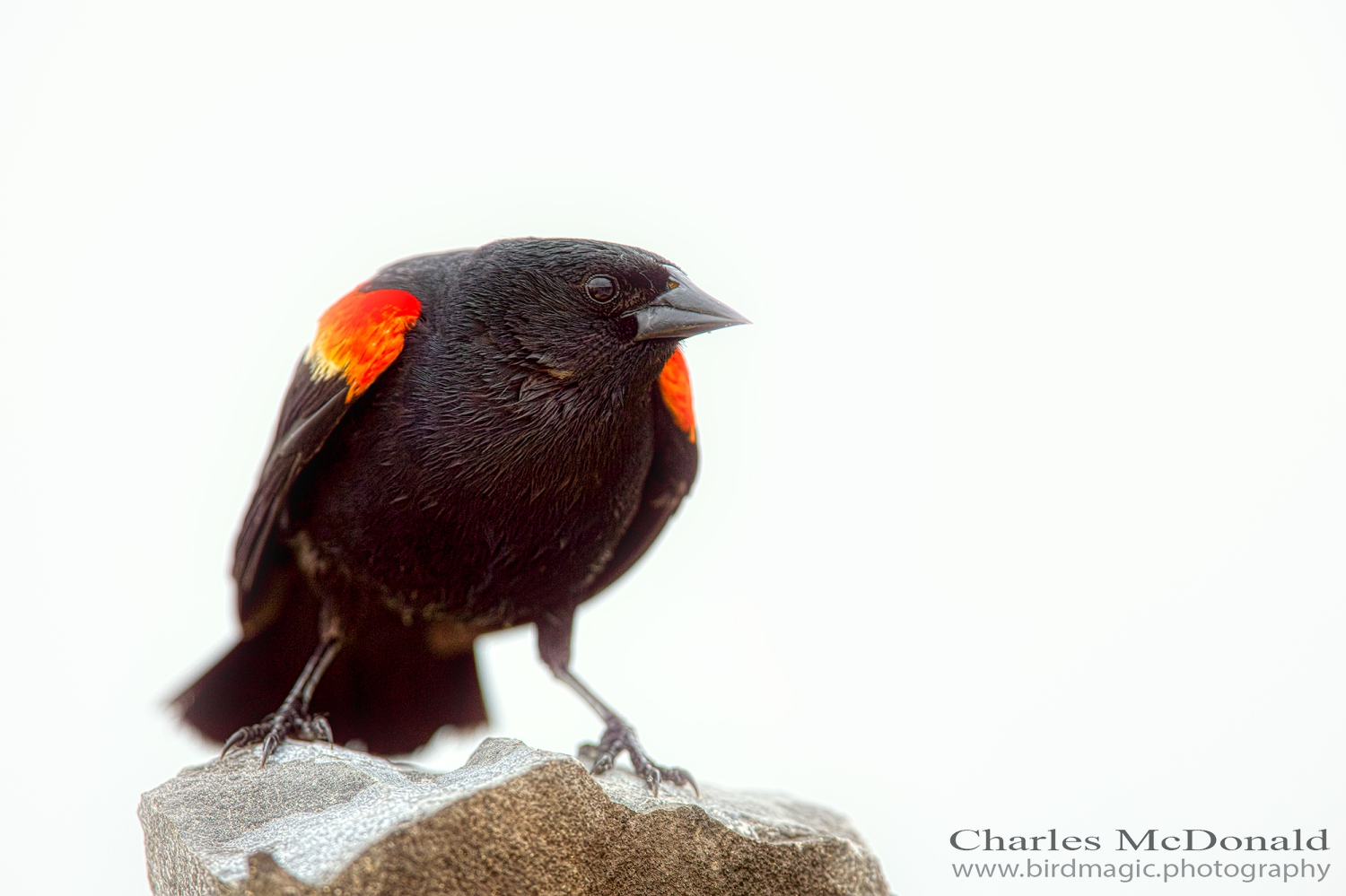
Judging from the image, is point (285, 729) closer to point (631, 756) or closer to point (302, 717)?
point (302, 717)

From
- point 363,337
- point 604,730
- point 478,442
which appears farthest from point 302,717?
point 363,337

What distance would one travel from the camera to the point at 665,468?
4.04 m

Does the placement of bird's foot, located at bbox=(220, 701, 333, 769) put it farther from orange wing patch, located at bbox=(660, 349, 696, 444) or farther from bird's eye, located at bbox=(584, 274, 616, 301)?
bird's eye, located at bbox=(584, 274, 616, 301)

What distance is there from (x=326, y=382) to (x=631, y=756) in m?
1.54

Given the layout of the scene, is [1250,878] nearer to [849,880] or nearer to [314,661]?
[849,880]

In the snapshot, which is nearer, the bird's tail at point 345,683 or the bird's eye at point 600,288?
the bird's eye at point 600,288

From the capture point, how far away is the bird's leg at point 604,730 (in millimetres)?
3641

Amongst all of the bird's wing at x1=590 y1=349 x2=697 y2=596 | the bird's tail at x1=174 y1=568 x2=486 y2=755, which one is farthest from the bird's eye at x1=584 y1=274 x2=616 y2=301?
the bird's tail at x1=174 y1=568 x2=486 y2=755

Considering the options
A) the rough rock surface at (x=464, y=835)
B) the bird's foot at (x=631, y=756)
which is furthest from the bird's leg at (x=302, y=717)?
the bird's foot at (x=631, y=756)

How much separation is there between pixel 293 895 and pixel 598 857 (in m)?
0.71

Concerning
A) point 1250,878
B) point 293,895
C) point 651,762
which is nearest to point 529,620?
point 651,762

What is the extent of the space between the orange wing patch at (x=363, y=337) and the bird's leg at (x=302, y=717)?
908 mm

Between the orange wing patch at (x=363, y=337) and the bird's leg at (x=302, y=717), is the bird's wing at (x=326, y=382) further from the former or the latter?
the bird's leg at (x=302, y=717)

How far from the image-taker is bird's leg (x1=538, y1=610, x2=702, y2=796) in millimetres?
3641
